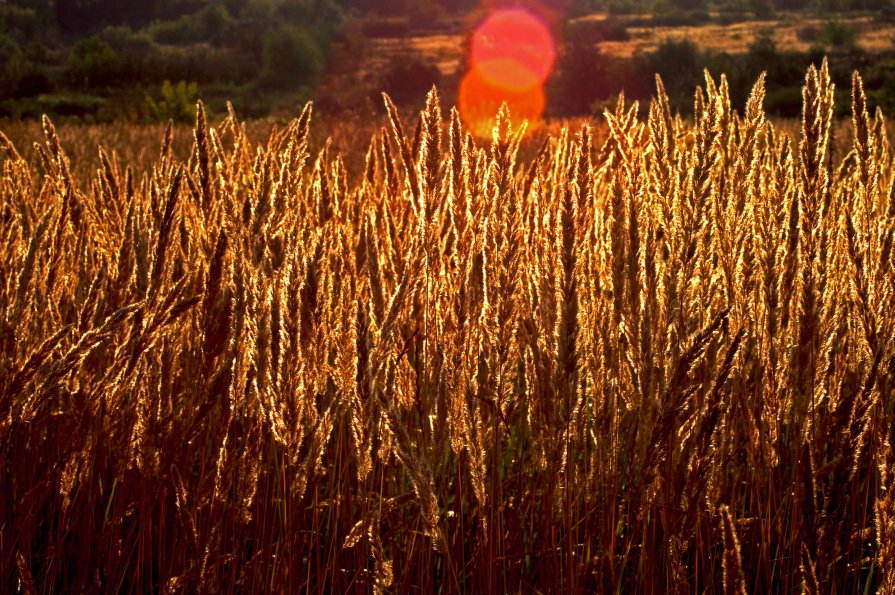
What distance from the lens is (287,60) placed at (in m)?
42.8

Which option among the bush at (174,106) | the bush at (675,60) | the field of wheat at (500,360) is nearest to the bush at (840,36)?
the bush at (675,60)

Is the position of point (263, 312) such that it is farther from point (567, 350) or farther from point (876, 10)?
point (876, 10)

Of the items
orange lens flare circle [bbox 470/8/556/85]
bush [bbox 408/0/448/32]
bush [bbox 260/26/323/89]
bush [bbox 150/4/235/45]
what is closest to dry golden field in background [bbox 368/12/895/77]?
orange lens flare circle [bbox 470/8/556/85]

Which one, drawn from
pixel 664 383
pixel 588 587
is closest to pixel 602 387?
pixel 664 383

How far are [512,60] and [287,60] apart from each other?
12.0 meters

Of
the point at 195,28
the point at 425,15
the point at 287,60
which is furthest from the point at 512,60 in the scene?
the point at 195,28

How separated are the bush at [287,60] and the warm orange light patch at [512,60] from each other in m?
8.65

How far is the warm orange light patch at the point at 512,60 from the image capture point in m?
30.2

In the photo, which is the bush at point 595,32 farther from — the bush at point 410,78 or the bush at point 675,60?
the bush at point 410,78

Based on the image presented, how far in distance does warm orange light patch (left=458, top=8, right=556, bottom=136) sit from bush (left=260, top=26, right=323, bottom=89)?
865 cm

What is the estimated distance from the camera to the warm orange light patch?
30.2m

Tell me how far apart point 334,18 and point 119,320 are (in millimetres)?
76023

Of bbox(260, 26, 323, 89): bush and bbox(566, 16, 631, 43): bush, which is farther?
bbox(566, 16, 631, 43): bush

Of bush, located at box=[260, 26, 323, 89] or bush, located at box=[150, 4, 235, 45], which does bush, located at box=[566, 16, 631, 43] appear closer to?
bush, located at box=[260, 26, 323, 89]
